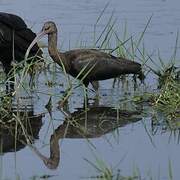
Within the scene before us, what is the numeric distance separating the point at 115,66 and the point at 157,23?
154 inches

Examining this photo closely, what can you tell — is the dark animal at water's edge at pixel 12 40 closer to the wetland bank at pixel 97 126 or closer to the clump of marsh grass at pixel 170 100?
the wetland bank at pixel 97 126

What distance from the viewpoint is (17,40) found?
11117 mm

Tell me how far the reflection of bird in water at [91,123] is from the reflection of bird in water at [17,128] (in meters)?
0.22

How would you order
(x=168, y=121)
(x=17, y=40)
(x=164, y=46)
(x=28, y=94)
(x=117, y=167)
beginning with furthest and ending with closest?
1. (x=164, y=46)
2. (x=17, y=40)
3. (x=28, y=94)
4. (x=168, y=121)
5. (x=117, y=167)

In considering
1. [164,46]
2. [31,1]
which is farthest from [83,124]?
[31,1]

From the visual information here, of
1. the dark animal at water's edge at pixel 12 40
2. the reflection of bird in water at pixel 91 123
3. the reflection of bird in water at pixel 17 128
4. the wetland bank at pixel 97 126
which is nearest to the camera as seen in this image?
the wetland bank at pixel 97 126

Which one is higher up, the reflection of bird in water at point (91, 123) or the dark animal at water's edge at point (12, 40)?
the dark animal at water's edge at point (12, 40)

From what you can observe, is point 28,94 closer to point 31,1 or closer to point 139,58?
point 139,58

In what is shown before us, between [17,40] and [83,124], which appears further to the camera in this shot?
[17,40]

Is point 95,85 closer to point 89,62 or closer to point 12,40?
point 89,62

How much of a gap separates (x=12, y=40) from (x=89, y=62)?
1.16 metres

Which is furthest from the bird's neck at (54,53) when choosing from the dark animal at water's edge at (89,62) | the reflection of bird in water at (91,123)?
the reflection of bird in water at (91,123)

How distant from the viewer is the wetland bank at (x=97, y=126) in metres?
7.29

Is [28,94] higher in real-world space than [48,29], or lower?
lower
